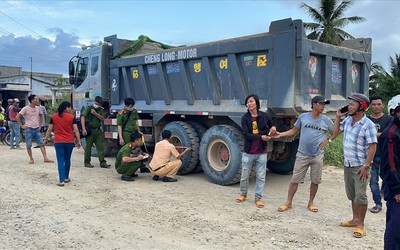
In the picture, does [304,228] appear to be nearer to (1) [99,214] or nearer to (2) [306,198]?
(2) [306,198]

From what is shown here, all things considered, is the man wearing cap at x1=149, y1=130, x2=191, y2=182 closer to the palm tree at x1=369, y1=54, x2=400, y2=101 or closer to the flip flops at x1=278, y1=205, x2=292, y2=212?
the flip flops at x1=278, y1=205, x2=292, y2=212

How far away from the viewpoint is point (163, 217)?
5172 millimetres

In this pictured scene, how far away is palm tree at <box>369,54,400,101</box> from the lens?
2781cm

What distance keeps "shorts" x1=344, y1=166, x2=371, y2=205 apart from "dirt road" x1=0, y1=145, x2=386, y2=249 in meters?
0.43

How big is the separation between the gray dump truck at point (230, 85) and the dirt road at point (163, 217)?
78 cm

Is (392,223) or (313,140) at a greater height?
(313,140)

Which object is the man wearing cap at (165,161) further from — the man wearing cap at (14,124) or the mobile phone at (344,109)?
the man wearing cap at (14,124)

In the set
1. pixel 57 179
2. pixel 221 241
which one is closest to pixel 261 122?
pixel 221 241

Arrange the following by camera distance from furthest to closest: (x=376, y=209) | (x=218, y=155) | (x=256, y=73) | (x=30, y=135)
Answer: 1. (x=30, y=135)
2. (x=218, y=155)
3. (x=256, y=73)
4. (x=376, y=209)

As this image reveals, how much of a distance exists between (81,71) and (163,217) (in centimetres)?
692

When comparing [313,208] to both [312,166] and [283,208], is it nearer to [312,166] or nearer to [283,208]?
[283,208]

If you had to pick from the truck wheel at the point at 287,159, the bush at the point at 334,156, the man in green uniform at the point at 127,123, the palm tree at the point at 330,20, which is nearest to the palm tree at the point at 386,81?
the palm tree at the point at 330,20

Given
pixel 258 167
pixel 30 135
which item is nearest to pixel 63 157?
pixel 30 135

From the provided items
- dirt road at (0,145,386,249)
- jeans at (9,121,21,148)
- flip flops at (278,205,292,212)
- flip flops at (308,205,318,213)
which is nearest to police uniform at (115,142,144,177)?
dirt road at (0,145,386,249)
